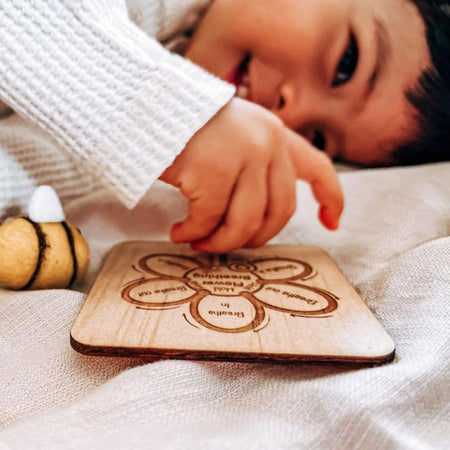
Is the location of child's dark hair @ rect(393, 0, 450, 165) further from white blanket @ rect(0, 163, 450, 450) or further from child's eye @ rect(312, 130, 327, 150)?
white blanket @ rect(0, 163, 450, 450)

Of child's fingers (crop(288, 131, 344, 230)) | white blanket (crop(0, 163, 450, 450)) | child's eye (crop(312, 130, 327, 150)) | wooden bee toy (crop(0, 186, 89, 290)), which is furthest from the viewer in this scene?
child's eye (crop(312, 130, 327, 150))

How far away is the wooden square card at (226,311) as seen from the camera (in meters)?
0.30

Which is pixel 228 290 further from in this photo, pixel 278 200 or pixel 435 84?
pixel 435 84

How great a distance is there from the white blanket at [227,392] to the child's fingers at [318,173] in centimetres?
11

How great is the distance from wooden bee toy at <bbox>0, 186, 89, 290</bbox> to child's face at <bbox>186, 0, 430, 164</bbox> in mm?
406

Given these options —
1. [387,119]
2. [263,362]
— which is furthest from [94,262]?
[387,119]

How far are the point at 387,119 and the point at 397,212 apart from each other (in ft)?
0.68

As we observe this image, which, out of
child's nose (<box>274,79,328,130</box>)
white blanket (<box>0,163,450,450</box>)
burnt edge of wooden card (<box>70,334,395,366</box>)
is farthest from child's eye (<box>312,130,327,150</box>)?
burnt edge of wooden card (<box>70,334,395,366</box>)

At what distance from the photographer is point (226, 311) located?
1.14ft

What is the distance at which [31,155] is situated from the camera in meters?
0.50

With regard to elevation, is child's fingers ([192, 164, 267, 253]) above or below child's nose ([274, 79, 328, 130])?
below

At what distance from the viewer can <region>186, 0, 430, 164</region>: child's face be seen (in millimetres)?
678

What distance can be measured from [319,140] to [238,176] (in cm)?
42

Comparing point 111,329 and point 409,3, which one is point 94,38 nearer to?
point 111,329
